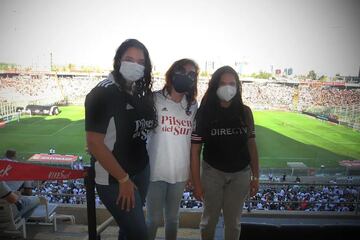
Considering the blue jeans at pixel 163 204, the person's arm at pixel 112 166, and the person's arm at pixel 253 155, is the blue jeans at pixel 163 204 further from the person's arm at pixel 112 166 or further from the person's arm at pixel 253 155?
the person's arm at pixel 253 155

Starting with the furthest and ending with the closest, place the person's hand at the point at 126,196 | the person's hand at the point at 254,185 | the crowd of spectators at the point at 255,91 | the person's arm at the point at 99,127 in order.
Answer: the crowd of spectators at the point at 255,91 < the person's hand at the point at 254,185 < the person's hand at the point at 126,196 < the person's arm at the point at 99,127

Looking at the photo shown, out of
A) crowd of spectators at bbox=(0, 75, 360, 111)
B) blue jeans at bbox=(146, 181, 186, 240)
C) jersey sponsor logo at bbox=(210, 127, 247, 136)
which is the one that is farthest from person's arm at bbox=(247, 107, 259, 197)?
crowd of spectators at bbox=(0, 75, 360, 111)

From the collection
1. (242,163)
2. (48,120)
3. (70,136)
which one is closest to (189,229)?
(242,163)

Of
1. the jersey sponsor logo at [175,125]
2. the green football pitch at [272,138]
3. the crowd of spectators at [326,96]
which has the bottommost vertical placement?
the green football pitch at [272,138]

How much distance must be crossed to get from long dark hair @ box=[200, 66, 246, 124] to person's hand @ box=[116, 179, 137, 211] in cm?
79

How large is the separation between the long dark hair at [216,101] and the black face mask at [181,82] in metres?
0.19

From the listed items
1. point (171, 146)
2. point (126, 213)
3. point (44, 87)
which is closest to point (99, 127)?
point (126, 213)

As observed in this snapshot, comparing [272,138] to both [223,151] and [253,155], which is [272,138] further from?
[223,151]

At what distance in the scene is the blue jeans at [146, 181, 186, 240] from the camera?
84.0 inches

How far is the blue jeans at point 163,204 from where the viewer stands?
213 cm

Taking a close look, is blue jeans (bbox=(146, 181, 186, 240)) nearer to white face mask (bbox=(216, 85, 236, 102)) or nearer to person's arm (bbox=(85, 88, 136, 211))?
person's arm (bbox=(85, 88, 136, 211))

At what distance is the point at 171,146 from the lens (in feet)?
6.95

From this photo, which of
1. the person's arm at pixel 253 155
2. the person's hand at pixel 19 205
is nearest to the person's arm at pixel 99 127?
the person's arm at pixel 253 155

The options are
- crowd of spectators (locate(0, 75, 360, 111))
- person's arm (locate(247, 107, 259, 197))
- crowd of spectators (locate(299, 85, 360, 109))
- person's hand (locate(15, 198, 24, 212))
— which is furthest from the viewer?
crowd of spectators (locate(299, 85, 360, 109))
